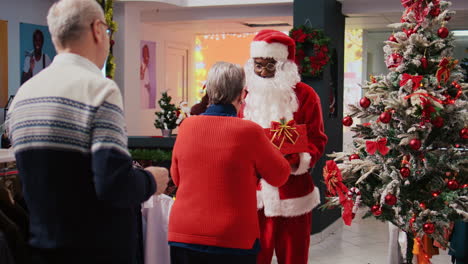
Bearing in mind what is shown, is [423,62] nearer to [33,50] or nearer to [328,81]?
[328,81]

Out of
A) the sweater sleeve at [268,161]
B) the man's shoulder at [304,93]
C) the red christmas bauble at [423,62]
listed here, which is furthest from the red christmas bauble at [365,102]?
the sweater sleeve at [268,161]

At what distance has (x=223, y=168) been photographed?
2.20 metres

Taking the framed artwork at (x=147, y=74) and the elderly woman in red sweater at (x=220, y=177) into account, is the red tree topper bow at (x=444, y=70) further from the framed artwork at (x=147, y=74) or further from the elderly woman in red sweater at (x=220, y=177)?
the framed artwork at (x=147, y=74)

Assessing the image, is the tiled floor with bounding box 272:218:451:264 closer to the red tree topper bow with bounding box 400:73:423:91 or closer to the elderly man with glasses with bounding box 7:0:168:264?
the red tree topper bow with bounding box 400:73:423:91

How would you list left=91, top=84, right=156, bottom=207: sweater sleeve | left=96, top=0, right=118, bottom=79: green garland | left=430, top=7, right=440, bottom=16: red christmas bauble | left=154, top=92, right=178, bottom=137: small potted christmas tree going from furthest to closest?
1. left=96, top=0, right=118, bottom=79: green garland
2. left=154, top=92, right=178, bottom=137: small potted christmas tree
3. left=430, top=7, right=440, bottom=16: red christmas bauble
4. left=91, top=84, right=156, bottom=207: sweater sleeve

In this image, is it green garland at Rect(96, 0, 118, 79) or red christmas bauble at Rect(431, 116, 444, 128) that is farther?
green garland at Rect(96, 0, 118, 79)

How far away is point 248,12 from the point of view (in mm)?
7340

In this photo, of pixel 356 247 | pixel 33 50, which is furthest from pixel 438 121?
pixel 33 50

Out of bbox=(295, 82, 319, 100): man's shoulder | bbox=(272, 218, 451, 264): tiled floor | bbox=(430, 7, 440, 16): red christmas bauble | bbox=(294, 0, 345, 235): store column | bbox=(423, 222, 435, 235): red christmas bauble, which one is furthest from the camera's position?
bbox=(294, 0, 345, 235): store column

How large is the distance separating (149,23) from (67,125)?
6730 millimetres

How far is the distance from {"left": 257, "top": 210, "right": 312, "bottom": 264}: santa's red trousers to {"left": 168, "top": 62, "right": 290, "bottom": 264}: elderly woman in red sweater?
915mm

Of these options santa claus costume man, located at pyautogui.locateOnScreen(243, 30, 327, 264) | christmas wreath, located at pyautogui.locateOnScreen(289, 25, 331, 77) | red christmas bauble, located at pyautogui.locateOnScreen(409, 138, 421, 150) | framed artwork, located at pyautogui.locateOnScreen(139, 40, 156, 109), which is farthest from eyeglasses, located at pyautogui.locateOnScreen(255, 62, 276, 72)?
framed artwork, located at pyautogui.locateOnScreen(139, 40, 156, 109)

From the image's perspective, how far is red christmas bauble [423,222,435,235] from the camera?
3180 millimetres

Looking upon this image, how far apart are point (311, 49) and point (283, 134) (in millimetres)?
2610
